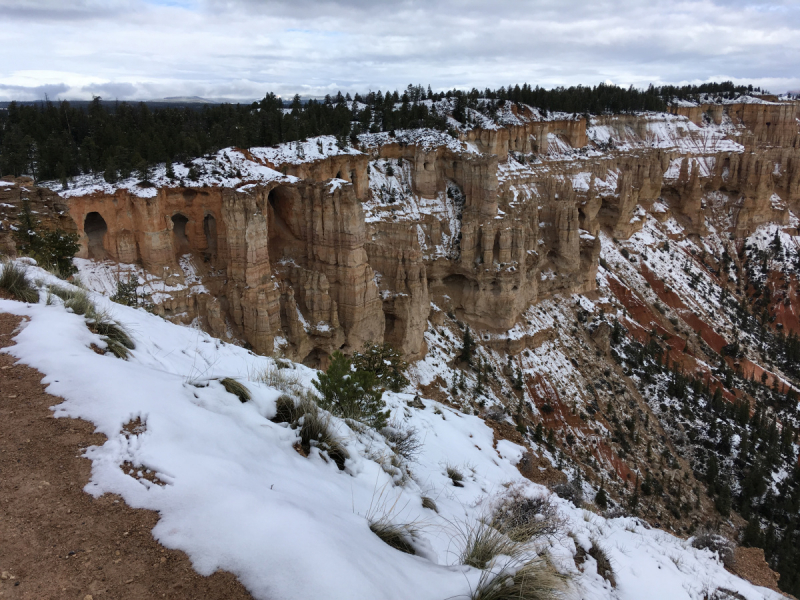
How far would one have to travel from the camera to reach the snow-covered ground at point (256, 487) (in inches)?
145

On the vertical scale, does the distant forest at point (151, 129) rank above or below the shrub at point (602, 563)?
above

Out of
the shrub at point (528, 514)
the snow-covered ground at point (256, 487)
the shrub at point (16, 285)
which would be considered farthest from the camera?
the shrub at point (16, 285)

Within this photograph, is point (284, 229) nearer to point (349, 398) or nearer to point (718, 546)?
point (349, 398)

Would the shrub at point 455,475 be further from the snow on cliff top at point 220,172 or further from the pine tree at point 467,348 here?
the pine tree at point 467,348

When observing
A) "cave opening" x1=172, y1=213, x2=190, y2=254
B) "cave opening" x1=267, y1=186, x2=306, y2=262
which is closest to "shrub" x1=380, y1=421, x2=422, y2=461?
"cave opening" x1=172, y1=213, x2=190, y2=254

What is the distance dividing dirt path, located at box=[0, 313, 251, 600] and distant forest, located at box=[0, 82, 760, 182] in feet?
74.0

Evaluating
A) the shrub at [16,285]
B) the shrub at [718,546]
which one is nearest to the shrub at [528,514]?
the shrub at [718,546]

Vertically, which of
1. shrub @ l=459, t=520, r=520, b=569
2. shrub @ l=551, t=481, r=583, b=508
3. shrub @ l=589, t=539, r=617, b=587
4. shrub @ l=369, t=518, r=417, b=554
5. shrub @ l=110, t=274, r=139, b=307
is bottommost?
shrub @ l=551, t=481, r=583, b=508

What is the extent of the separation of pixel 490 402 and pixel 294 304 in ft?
49.1

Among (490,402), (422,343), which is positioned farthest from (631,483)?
(422,343)

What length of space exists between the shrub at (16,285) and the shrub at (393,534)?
675 cm

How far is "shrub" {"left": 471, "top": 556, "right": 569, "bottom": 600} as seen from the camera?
4035 mm

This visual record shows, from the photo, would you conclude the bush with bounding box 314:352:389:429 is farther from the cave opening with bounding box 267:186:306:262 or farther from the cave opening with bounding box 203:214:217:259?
the cave opening with bounding box 267:186:306:262

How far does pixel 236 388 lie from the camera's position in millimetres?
6551
